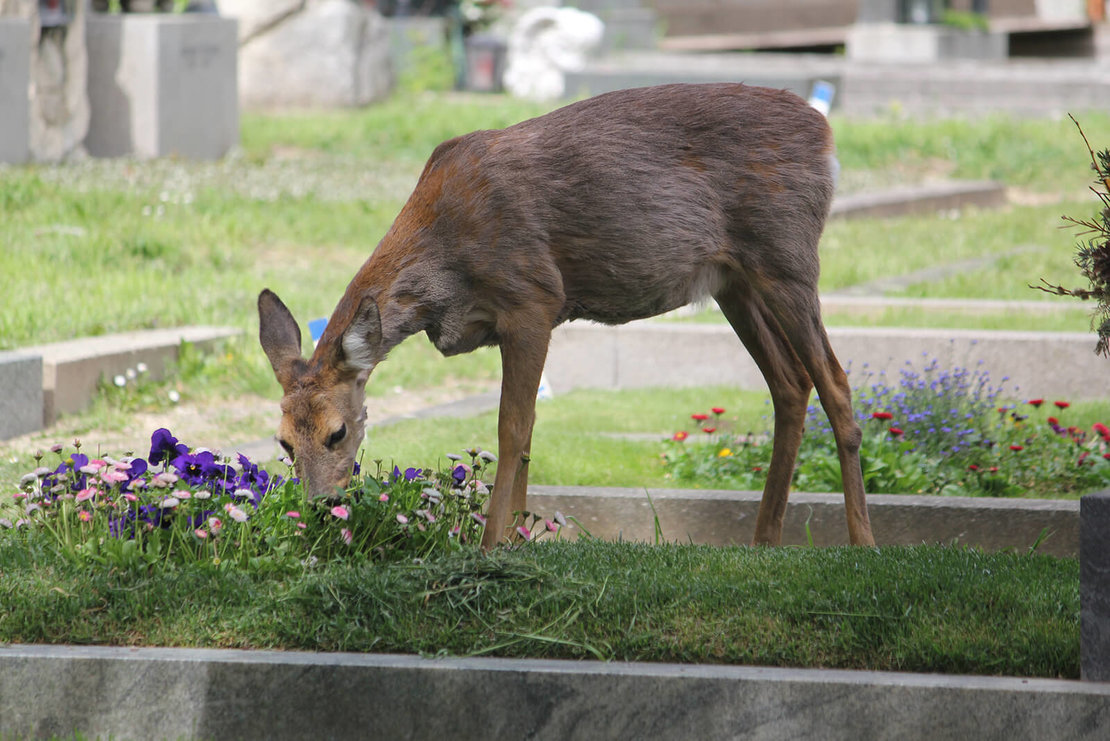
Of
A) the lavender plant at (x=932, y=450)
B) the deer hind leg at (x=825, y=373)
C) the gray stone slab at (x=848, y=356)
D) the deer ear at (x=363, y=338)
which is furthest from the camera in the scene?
the gray stone slab at (x=848, y=356)

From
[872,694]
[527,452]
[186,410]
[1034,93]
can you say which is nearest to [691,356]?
[186,410]

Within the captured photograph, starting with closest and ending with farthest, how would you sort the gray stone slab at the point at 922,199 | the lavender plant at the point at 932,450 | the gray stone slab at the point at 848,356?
the lavender plant at the point at 932,450 < the gray stone slab at the point at 848,356 < the gray stone slab at the point at 922,199

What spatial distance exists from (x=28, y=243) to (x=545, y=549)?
287 inches

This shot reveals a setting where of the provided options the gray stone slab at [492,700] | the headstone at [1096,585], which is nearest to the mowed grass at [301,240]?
the gray stone slab at [492,700]

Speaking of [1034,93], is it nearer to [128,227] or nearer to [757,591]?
[128,227]

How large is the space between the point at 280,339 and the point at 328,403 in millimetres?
312

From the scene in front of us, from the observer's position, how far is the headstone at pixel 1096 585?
12.9ft

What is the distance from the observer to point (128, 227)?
1173 centimetres

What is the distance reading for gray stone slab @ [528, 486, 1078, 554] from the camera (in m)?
5.74

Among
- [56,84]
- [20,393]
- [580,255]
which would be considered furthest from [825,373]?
[56,84]

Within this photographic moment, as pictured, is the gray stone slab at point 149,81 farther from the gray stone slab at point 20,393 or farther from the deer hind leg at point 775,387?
the deer hind leg at point 775,387

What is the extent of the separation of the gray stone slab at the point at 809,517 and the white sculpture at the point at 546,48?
A: 62.5 ft

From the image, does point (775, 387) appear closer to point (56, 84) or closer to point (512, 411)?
point (512, 411)

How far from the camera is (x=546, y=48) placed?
25.3m
